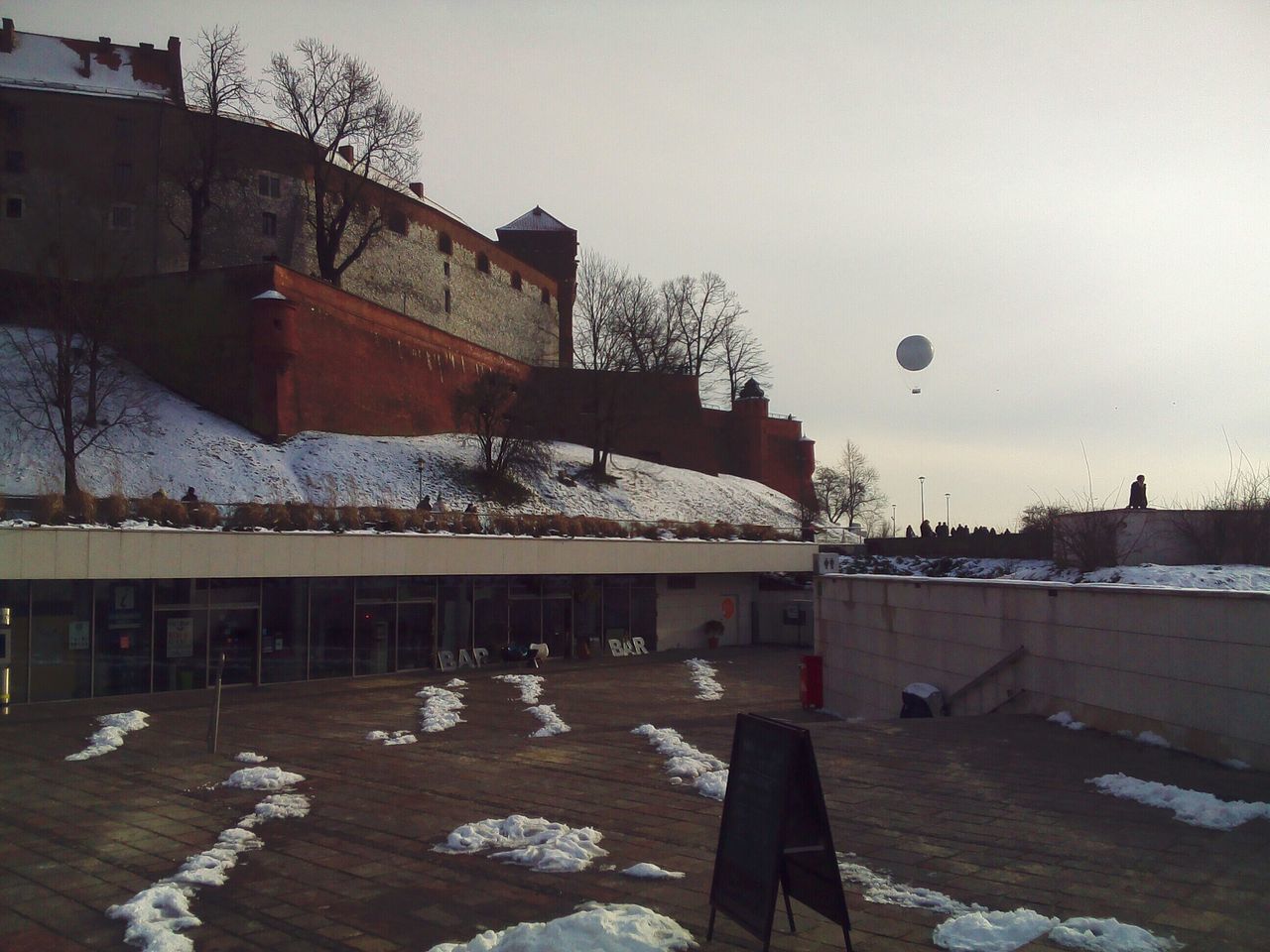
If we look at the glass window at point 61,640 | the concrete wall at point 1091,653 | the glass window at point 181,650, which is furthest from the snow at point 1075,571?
the glass window at point 61,640

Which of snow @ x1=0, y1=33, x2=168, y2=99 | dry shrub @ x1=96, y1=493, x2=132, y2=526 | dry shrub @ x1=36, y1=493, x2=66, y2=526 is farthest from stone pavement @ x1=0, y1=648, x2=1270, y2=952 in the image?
snow @ x1=0, y1=33, x2=168, y2=99

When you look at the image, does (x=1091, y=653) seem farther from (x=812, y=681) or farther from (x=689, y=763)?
(x=812, y=681)

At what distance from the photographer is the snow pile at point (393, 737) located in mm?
13992

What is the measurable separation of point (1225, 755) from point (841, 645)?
1115cm

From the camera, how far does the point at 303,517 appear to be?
936 inches

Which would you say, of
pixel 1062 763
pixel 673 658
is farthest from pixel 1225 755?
pixel 673 658

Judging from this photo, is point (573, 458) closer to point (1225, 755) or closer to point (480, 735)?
point (480, 735)

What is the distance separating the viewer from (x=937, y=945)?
5445 millimetres

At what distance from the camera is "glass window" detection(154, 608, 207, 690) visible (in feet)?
70.3

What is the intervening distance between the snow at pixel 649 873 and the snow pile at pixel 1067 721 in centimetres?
697

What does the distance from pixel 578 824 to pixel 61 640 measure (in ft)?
51.4

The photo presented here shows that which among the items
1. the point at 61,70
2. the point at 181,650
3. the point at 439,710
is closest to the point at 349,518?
the point at 181,650

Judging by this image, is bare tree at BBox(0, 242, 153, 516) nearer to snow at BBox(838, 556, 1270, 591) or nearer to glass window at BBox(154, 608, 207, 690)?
glass window at BBox(154, 608, 207, 690)

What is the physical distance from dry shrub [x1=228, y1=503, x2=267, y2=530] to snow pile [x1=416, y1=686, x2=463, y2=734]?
17.1 feet
